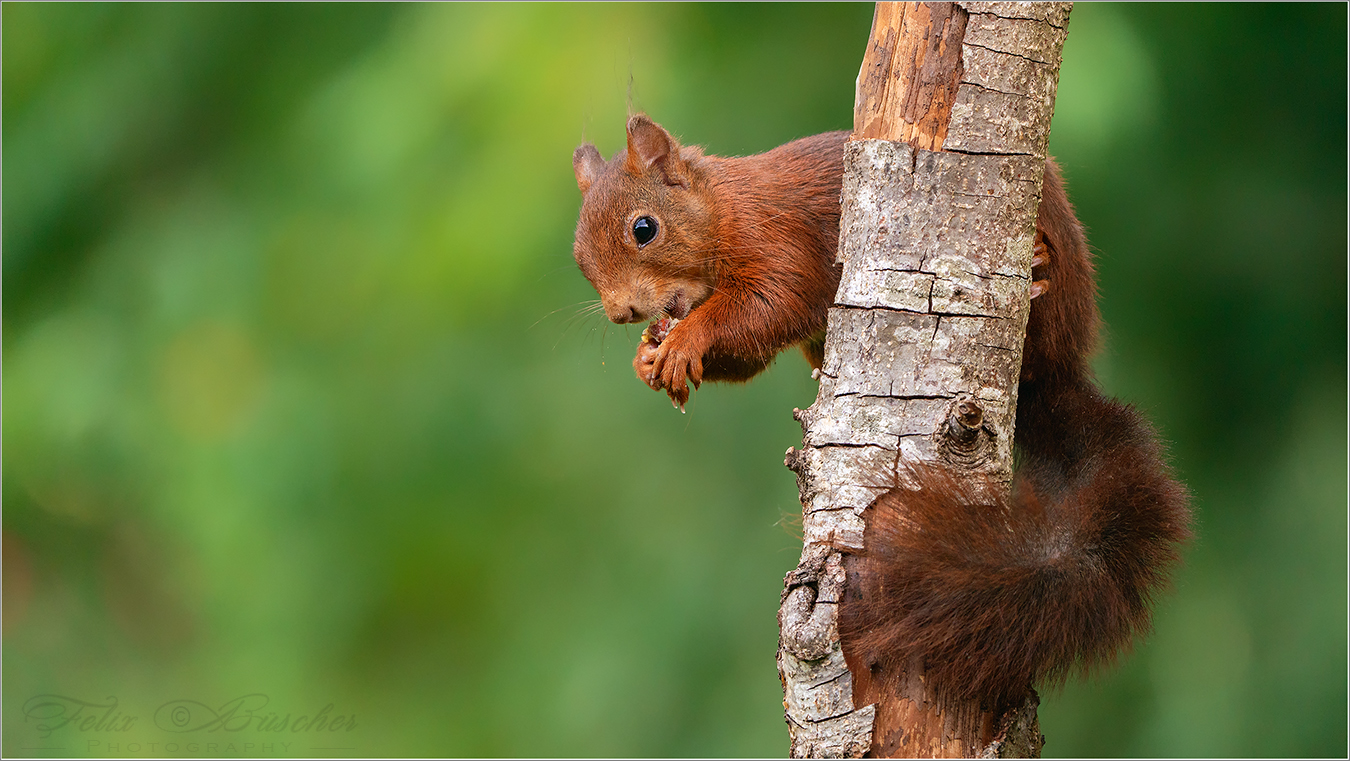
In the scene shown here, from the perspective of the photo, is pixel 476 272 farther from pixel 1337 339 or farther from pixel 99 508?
pixel 1337 339

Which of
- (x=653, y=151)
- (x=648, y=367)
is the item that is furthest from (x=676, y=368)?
(x=653, y=151)

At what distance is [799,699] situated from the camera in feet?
4.50

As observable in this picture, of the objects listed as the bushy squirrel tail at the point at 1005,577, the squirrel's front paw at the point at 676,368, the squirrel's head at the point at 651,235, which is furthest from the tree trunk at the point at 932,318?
the squirrel's head at the point at 651,235

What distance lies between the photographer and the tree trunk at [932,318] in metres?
1.37

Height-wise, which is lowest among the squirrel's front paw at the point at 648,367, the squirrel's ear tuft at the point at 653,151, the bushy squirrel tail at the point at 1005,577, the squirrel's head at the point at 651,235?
the bushy squirrel tail at the point at 1005,577

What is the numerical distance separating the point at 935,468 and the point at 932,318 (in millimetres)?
196

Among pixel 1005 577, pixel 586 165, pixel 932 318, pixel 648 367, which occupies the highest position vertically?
pixel 586 165

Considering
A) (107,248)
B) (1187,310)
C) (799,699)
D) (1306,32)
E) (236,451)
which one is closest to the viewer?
(799,699)

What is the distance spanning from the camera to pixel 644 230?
202 centimetres

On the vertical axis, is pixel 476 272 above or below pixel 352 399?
above

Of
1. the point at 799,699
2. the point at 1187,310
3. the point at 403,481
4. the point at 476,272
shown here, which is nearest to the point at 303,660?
the point at 403,481

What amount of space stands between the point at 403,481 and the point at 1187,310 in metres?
2.38

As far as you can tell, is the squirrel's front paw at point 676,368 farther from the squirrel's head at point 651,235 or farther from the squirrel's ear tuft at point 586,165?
the squirrel's ear tuft at point 586,165

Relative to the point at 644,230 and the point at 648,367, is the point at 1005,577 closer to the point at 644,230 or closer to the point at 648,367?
the point at 648,367
